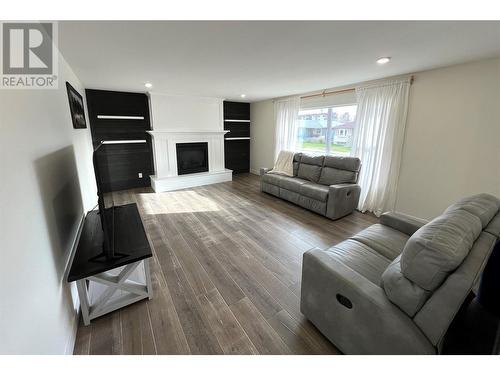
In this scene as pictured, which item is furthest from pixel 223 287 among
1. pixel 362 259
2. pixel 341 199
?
pixel 341 199

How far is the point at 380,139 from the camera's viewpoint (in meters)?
3.43

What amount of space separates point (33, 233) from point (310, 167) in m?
3.94

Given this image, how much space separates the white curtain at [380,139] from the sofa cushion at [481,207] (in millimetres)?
1959

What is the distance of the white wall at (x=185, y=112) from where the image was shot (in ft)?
15.6

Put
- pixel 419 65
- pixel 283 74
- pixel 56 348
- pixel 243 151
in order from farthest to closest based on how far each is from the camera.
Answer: pixel 243 151 → pixel 283 74 → pixel 419 65 → pixel 56 348

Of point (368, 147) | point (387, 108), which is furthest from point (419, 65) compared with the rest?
point (368, 147)

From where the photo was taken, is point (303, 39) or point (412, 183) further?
point (412, 183)

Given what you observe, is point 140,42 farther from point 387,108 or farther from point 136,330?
point 387,108

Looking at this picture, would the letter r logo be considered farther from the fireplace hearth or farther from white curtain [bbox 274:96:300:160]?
white curtain [bbox 274:96:300:160]

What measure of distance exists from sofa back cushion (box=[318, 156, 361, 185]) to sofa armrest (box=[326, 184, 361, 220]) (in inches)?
8.4

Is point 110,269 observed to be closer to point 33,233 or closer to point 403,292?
point 33,233

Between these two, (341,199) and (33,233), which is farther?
(341,199)

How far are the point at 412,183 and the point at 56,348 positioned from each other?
422cm

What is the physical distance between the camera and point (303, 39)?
1.85 meters
